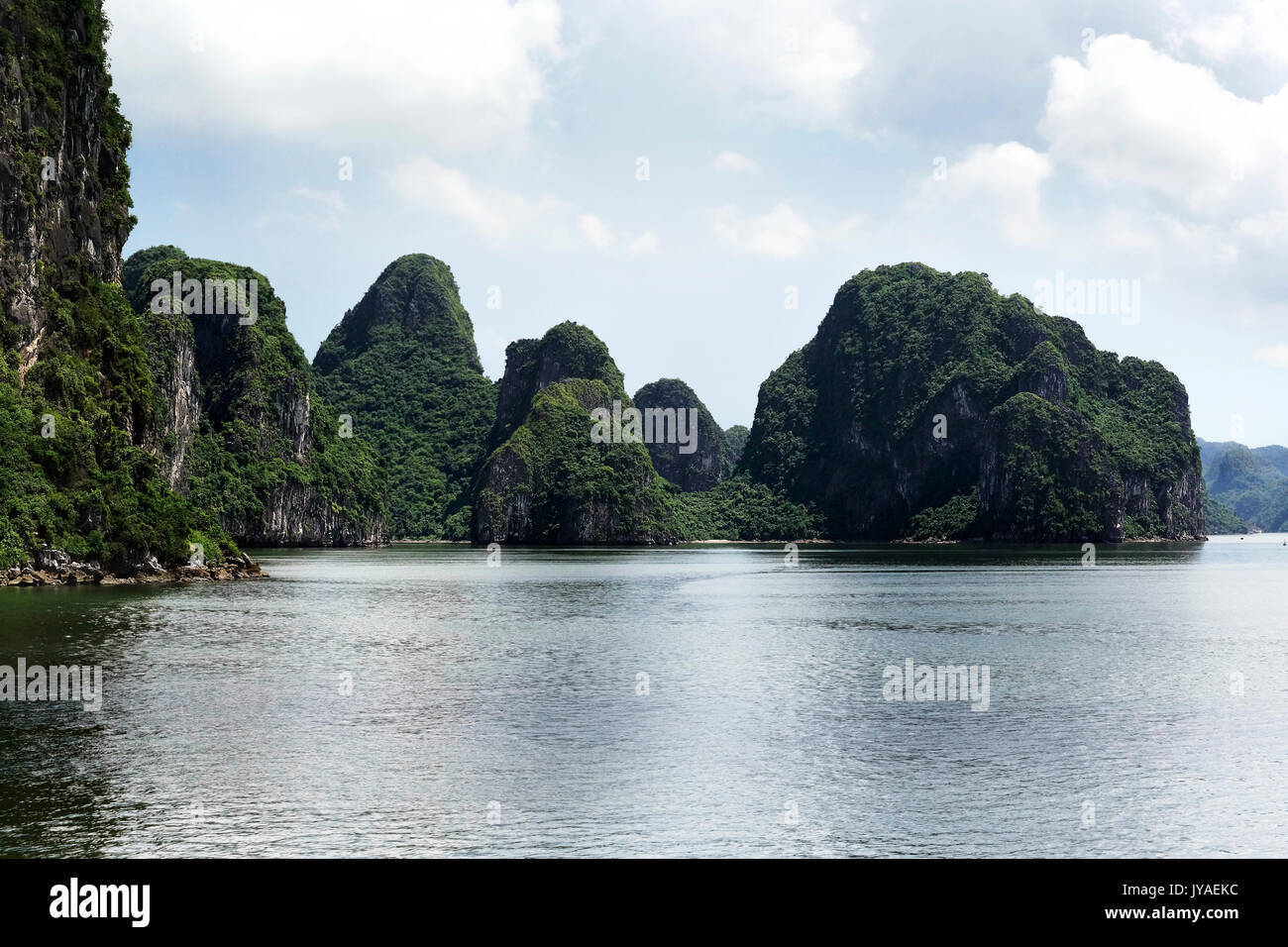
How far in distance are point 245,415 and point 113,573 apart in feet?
305

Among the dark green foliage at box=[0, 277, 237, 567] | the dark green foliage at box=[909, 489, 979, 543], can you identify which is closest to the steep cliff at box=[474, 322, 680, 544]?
the dark green foliage at box=[909, 489, 979, 543]

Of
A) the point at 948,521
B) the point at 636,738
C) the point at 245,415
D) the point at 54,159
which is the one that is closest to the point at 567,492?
the point at 245,415

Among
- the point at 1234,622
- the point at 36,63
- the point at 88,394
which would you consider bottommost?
the point at 1234,622

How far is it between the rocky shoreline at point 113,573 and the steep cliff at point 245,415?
6016 centimetres

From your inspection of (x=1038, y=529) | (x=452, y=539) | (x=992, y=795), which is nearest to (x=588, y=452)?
(x=452, y=539)

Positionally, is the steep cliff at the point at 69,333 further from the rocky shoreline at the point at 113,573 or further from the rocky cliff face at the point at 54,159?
the rocky shoreline at the point at 113,573

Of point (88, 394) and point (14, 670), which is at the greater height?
point (88, 394)

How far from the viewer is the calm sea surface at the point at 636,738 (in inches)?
620

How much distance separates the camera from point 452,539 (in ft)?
649

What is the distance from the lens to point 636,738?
21.9 meters
